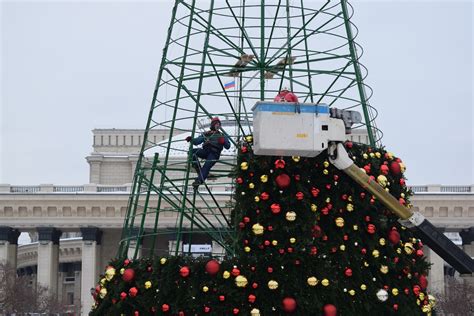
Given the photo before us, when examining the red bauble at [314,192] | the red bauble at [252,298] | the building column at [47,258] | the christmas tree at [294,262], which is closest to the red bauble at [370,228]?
the christmas tree at [294,262]

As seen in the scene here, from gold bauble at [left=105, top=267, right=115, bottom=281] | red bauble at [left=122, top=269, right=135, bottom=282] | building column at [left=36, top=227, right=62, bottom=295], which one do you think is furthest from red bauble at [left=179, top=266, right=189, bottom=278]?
building column at [left=36, top=227, right=62, bottom=295]

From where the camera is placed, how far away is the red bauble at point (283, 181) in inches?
381

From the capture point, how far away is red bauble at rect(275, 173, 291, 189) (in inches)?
381

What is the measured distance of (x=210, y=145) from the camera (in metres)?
11.2

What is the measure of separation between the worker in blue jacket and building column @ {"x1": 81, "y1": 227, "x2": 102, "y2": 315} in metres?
47.5

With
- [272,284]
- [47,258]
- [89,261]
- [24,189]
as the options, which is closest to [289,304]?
[272,284]

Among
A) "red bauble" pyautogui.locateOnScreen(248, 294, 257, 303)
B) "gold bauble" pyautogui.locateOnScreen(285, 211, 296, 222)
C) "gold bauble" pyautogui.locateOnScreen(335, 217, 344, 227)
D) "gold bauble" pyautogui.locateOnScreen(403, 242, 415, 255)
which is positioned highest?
"gold bauble" pyautogui.locateOnScreen(285, 211, 296, 222)

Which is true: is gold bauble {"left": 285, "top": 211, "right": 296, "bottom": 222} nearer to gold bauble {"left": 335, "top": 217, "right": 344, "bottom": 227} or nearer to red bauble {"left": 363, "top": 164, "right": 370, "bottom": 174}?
gold bauble {"left": 335, "top": 217, "right": 344, "bottom": 227}

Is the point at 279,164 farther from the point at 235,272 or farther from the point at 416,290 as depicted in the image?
the point at 416,290

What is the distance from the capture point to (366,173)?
1017cm

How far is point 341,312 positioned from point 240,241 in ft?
4.06

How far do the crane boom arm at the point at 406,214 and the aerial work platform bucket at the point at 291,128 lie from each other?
28cm

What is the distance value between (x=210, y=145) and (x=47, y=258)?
49558mm

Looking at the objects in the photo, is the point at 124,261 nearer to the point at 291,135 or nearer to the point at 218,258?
the point at 218,258
